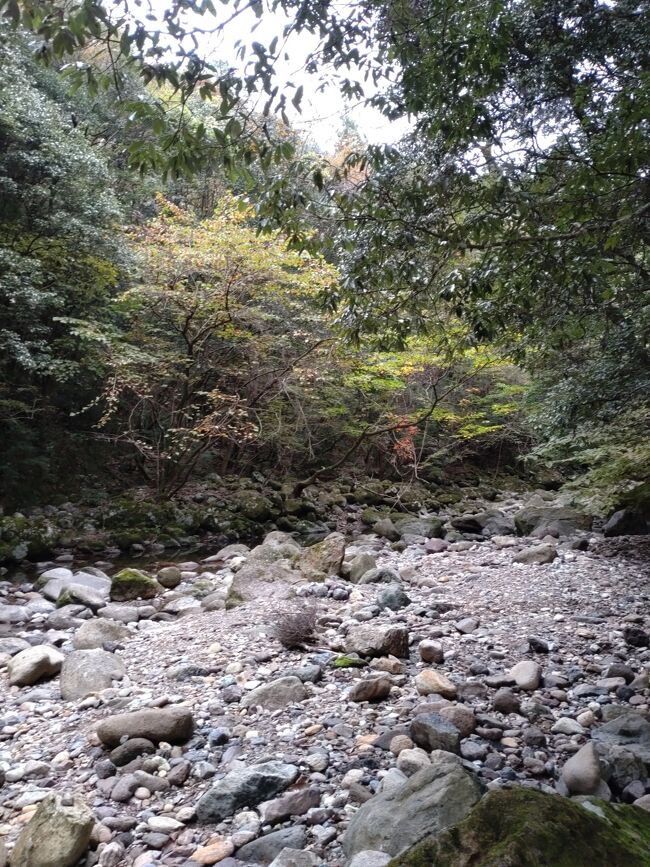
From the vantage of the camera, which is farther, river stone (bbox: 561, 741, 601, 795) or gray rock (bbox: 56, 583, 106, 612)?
gray rock (bbox: 56, 583, 106, 612)

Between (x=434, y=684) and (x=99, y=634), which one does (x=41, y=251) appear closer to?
(x=99, y=634)

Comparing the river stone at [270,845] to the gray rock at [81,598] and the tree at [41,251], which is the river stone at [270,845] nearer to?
the gray rock at [81,598]

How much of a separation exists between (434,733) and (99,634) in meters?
3.55

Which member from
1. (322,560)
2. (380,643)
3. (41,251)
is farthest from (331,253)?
(41,251)

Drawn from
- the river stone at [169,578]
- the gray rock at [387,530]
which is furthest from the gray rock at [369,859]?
the gray rock at [387,530]

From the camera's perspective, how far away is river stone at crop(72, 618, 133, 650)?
5250 millimetres

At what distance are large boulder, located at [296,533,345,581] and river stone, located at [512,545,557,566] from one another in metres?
2.16

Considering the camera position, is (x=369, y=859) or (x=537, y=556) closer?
(x=369, y=859)

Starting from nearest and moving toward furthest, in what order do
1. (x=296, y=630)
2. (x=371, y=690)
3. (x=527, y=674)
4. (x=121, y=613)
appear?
(x=371, y=690) → (x=527, y=674) → (x=296, y=630) → (x=121, y=613)

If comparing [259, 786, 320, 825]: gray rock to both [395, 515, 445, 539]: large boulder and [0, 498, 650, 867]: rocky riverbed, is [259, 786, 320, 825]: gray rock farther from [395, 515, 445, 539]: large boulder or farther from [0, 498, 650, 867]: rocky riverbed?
[395, 515, 445, 539]: large boulder

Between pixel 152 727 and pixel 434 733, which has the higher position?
pixel 434 733

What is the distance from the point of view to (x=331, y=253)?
21.3 ft

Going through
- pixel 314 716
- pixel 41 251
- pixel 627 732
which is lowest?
pixel 314 716

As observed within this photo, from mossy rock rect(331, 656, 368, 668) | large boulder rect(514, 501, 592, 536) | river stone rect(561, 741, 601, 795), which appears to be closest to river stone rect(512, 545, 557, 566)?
large boulder rect(514, 501, 592, 536)
